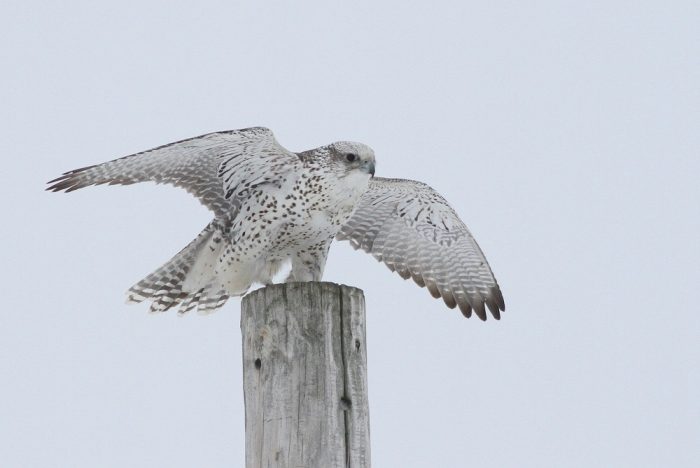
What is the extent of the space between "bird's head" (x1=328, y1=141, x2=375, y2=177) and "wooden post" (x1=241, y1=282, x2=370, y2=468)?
215 cm

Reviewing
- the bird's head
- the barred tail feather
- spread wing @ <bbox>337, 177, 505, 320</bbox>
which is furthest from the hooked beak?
the barred tail feather

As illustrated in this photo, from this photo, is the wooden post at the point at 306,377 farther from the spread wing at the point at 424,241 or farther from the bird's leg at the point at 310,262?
the spread wing at the point at 424,241

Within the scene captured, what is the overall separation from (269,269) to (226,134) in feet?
3.00

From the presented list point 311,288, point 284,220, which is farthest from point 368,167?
point 311,288

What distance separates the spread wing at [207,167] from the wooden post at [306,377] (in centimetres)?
233

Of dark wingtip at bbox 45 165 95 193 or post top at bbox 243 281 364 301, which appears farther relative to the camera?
dark wingtip at bbox 45 165 95 193

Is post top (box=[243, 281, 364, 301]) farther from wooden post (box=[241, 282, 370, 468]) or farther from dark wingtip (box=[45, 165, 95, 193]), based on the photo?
dark wingtip (box=[45, 165, 95, 193])

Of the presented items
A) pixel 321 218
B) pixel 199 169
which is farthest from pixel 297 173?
pixel 199 169

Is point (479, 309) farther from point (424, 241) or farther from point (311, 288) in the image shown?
point (311, 288)

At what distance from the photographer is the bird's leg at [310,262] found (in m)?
6.08

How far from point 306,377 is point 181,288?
3.38 meters

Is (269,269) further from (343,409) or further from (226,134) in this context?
(343,409)

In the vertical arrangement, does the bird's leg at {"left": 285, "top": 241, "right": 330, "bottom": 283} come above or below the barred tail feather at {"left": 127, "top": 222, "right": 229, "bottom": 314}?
below

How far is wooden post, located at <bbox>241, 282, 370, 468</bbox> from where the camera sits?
3.57 meters
